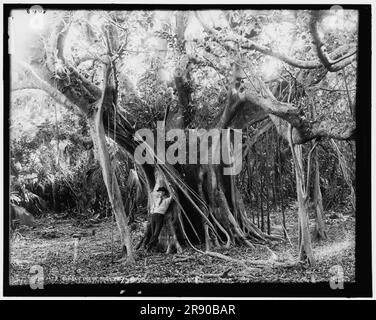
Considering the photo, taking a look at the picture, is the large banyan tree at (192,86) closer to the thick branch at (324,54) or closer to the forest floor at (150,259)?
the thick branch at (324,54)

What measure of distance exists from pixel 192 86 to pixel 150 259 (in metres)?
1.69

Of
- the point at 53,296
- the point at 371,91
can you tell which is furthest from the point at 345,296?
the point at 53,296

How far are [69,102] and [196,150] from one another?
1299 mm

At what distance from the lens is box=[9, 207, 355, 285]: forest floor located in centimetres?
448

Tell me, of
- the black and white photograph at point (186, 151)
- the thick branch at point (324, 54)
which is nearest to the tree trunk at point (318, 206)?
the black and white photograph at point (186, 151)

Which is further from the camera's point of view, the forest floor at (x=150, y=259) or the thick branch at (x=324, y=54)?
the forest floor at (x=150, y=259)

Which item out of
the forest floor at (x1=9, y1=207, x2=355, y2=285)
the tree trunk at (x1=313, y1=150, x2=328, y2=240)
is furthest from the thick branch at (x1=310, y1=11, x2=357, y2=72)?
the forest floor at (x1=9, y1=207, x2=355, y2=285)

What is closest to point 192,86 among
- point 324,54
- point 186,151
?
point 186,151

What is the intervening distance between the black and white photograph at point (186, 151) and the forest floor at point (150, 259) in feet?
0.04

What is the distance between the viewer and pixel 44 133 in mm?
4582

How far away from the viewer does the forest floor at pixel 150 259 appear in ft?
14.7

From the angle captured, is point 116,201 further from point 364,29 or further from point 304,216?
point 364,29

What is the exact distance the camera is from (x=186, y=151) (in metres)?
4.55

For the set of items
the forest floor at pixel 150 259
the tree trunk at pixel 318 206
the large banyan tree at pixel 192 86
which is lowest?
the forest floor at pixel 150 259
